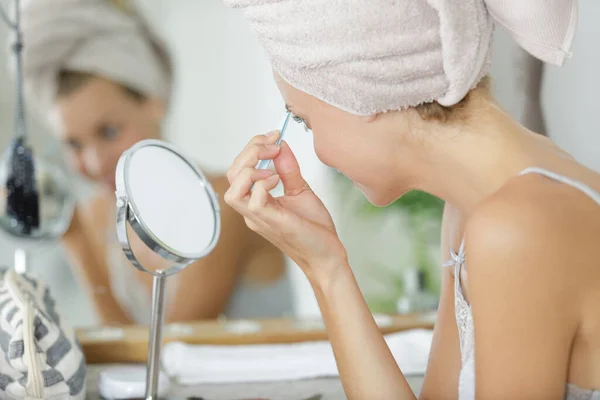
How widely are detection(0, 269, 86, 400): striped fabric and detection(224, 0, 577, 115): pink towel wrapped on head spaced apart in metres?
0.41

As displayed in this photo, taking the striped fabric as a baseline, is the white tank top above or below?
above

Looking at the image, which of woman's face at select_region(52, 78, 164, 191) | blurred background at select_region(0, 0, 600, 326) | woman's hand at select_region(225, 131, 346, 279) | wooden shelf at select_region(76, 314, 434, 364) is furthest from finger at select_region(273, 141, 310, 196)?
woman's face at select_region(52, 78, 164, 191)

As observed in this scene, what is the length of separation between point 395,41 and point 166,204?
306 mm

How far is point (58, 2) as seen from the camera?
1512 millimetres

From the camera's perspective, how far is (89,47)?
1.52 metres

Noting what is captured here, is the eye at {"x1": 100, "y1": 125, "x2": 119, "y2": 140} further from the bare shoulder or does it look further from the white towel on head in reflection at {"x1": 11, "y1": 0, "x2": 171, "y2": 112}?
the bare shoulder

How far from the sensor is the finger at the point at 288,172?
81cm

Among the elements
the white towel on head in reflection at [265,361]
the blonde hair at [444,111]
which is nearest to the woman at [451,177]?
the blonde hair at [444,111]

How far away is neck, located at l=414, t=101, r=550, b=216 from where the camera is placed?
66 centimetres

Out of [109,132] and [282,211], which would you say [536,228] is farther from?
[109,132]

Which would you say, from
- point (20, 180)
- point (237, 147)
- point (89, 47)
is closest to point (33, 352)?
point (20, 180)

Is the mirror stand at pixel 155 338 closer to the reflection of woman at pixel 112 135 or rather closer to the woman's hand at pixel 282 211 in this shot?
the woman's hand at pixel 282 211

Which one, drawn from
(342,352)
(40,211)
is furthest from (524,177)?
(40,211)

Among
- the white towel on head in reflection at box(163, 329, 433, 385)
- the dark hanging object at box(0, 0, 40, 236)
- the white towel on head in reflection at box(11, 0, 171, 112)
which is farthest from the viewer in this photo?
the white towel on head in reflection at box(11, 0, 171, 112)
